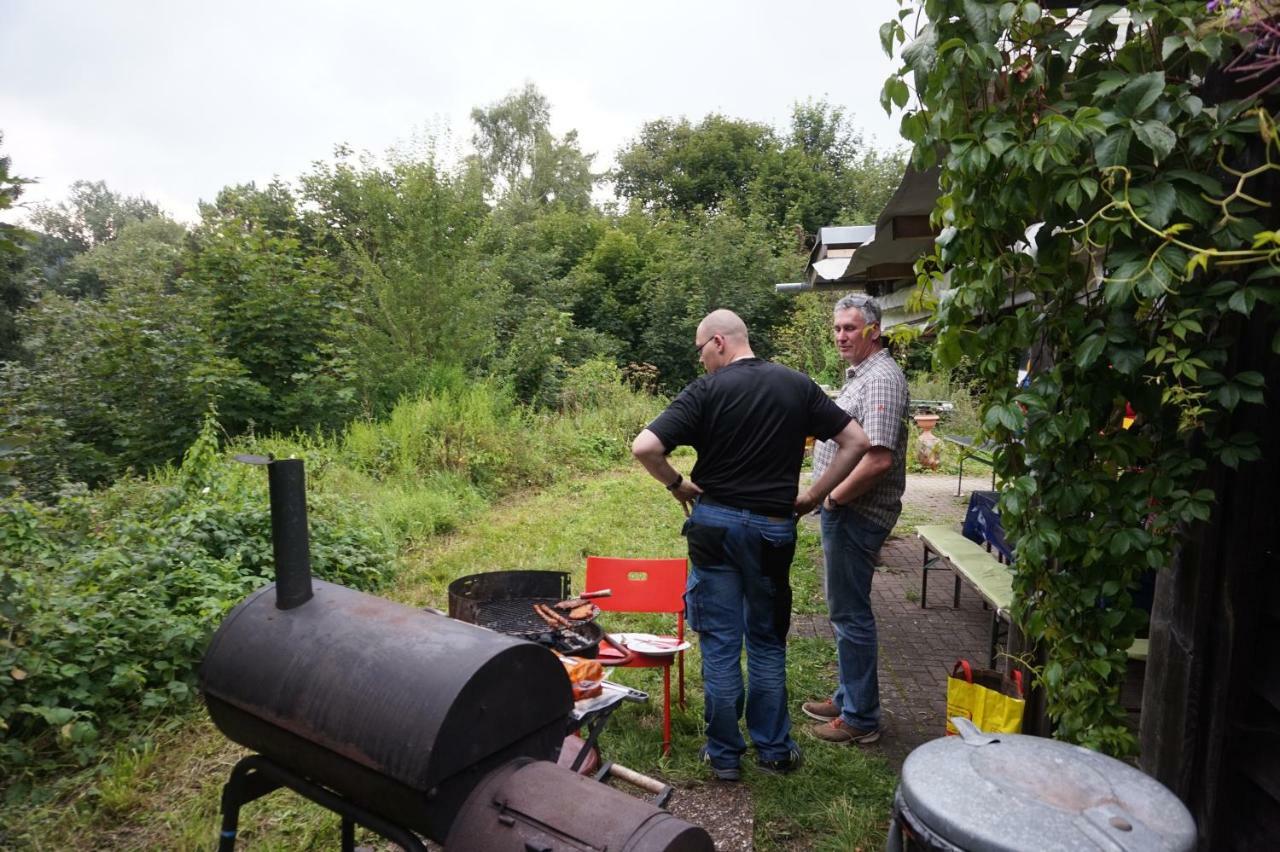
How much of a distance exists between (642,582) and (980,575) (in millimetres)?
2091

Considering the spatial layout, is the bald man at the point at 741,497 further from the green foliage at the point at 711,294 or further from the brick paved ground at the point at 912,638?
the green foliage at the point at 711,294

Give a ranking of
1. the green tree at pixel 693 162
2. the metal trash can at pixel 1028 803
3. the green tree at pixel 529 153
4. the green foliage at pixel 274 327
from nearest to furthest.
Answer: the metal trash can at pixel 1028 803 < the green foliage at pixel 274 327 < the green tree at pixel 693 162 < the green tree at pixel 529 153

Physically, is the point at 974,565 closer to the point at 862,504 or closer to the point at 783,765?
the point at 862,504

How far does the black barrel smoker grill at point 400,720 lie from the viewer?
1.70 metres

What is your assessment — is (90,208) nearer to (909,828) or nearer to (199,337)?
(199,337)

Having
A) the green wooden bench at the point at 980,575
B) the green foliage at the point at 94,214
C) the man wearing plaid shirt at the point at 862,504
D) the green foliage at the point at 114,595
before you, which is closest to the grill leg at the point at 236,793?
the green foliage at the point at 114,595

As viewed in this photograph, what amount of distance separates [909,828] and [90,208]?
226ft

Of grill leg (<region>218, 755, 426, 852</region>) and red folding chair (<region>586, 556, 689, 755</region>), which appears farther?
red folding chair (<region>586, 556, 689, 755</region>)

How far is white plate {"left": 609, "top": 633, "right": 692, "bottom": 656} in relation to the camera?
3667mm

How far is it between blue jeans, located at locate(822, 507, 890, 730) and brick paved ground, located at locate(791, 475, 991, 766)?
272mm

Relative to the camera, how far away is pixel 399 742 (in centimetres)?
175

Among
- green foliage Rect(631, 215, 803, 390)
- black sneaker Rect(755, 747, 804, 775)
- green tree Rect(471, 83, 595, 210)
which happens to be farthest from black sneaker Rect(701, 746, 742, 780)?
green tree Rect(471, 83, 595, 210)

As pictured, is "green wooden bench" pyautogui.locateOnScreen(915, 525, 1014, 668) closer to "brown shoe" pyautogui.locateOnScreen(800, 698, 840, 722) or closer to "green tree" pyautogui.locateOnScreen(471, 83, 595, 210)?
"brown shoe" pyautogui.locateOnScreen(800, 698, 840, 722)

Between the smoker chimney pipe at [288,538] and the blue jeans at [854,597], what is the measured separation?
7.76ft
